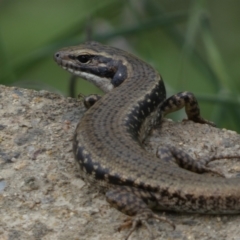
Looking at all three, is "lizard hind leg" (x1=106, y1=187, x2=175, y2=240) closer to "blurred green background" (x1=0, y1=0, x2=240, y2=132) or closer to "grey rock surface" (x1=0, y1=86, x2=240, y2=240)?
"grey rock surface" (x1=0, y1=86, x2=240, y2=240)

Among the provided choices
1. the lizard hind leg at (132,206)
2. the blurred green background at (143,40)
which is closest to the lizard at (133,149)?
the lizard hind leg at (132,206)

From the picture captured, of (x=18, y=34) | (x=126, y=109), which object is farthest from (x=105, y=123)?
(x=18, y=34)

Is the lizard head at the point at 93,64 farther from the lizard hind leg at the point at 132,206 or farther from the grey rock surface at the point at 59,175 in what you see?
the lizard hind leg at the point at 132,206

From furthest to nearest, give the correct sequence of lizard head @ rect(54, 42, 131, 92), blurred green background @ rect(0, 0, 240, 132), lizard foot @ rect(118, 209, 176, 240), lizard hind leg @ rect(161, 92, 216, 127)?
blurred green background @ rect(0, 0, 240, 132)
lizard head @ rect(54, 42, 131, 92)
lizard hind leg @ rect(161, 92, 216, 127)
lizard foot @ rect(118, 209, 176, 240)

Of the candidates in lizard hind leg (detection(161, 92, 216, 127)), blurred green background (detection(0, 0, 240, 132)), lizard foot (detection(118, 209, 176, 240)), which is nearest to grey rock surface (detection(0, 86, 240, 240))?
lizard foot (detection(118, 209, 176, 240))

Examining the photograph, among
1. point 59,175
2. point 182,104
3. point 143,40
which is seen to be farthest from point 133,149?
point 143,40

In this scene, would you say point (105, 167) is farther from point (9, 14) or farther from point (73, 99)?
point (9, 14)

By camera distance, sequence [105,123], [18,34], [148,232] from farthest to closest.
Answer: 1. [18,34]
2. [105,123]
3. [148,232]
